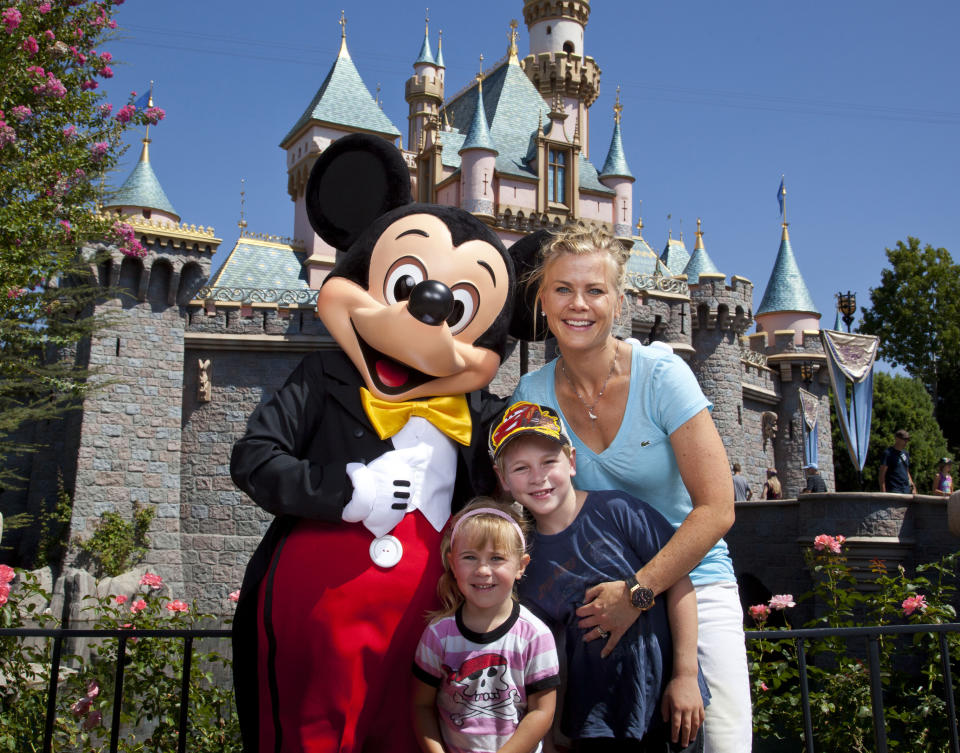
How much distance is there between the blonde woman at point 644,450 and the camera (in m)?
2.08

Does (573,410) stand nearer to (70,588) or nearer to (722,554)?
(722,554)

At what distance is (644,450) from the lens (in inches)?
88.3

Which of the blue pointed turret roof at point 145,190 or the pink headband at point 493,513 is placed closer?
the pink headband at point 493,513

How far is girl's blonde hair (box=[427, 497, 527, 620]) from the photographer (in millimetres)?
2117

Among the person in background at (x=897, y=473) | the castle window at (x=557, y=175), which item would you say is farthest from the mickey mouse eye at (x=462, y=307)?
the castle window at (x=557, y=175)

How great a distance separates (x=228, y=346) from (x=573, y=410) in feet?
47.5

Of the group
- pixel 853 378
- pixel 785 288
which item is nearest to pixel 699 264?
pixel 785 288

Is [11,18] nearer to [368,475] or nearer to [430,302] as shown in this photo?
[430,302]

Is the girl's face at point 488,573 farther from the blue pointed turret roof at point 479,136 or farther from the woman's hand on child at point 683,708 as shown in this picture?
the blue pointed turret roof at point 479,136

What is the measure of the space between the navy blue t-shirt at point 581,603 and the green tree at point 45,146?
709cm

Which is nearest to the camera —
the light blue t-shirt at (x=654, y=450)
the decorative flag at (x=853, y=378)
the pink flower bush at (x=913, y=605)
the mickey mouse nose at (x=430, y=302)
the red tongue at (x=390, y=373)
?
the light blue t-shirt at (x=654, y=450)

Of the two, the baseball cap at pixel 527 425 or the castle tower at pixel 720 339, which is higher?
the castle tower at pixel 720 339

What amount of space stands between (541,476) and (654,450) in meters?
0.33

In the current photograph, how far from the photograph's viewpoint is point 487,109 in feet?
66.9
